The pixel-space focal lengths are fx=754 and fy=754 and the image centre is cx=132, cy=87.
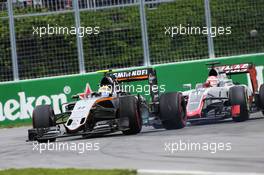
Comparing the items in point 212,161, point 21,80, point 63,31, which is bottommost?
point 212,161

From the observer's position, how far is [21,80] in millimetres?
23438

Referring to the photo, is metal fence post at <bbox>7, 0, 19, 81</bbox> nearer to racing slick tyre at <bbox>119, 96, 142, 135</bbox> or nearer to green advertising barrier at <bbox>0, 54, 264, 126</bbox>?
green advertising barrier at <bbox>0, 54, 264, 126</bbox>

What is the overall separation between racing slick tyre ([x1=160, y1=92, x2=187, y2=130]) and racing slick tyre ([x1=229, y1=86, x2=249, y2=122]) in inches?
48.6

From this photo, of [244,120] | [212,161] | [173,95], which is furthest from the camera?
[244,120]

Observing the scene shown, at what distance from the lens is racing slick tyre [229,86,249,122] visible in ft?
54.6

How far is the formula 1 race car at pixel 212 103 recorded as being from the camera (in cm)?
1595

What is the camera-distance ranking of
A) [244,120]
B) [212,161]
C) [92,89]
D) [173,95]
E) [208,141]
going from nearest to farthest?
[212,161]
[208,141]
[173,95]
[244,120]
[92,89]

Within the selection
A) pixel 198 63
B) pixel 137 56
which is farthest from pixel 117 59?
pixel 198 63

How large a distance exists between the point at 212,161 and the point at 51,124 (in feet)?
20.4

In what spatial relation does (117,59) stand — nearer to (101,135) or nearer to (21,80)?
(21,80)

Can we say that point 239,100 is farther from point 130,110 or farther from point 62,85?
point 62,85

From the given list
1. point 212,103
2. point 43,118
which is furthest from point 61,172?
point 212,103

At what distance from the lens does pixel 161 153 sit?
11.9 meters

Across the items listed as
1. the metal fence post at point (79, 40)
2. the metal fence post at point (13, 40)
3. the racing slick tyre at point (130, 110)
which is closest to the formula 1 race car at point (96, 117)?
the racing slick tyre at point (130, 110)
